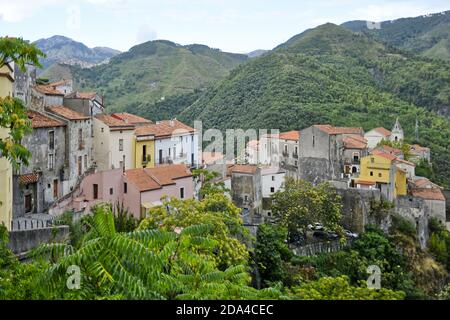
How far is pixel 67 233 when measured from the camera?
71.4ft

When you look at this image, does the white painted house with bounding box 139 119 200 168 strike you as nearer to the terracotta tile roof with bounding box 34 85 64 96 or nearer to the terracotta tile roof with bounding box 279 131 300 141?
the terracotta tile roof with bounding box 34 85 64 96

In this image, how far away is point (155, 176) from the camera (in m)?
34.2

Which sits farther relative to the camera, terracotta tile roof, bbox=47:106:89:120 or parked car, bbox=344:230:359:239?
parked car, bbox=344:230:359:239

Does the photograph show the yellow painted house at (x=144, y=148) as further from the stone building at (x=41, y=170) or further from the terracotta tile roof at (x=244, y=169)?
the stone building at (x=41, y=170)

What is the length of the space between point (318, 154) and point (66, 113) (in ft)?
84.8

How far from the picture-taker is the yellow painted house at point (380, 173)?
4947 cm

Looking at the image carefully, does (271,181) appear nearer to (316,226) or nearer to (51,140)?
(316,226)

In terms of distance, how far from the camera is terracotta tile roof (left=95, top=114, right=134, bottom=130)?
34.9 metres

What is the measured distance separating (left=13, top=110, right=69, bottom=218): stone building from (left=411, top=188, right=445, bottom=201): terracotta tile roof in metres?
35.5

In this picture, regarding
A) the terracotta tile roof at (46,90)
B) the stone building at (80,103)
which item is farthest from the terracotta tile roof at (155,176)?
the terracotta tile roof at (46,90)

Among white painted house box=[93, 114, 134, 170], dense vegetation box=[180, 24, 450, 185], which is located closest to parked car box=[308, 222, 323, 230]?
white painted house box=[93, 114, 134, 170]

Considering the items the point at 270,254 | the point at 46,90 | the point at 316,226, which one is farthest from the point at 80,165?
the point at 316,226
